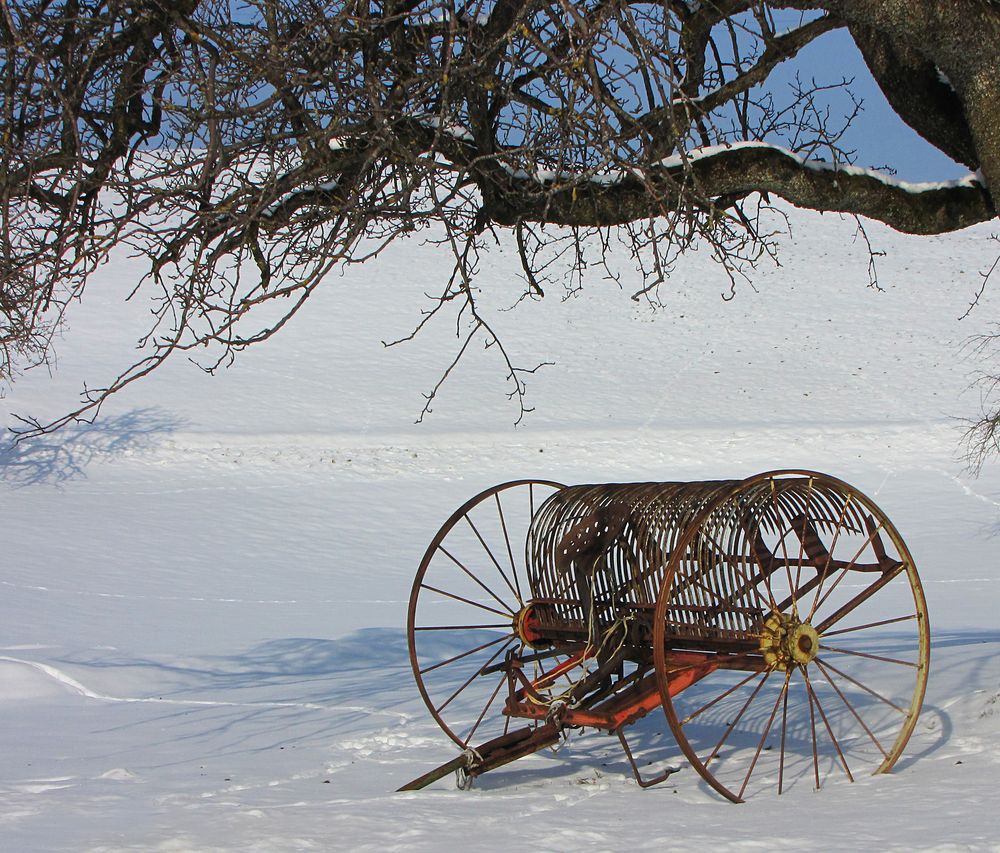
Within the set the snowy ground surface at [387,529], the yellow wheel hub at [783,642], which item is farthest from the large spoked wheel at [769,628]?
the snowy ground surface at [387,529]

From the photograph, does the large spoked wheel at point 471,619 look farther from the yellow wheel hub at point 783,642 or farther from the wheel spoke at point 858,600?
the wheel spoke at point 858,600

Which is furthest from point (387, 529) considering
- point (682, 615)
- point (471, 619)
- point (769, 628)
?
point (769, 628)

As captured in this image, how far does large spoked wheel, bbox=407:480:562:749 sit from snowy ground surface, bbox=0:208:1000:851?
1.16ft

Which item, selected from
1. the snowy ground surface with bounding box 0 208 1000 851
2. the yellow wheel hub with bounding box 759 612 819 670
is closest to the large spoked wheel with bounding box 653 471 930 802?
the yellow wheel hub with bounding box 759 612 819 670

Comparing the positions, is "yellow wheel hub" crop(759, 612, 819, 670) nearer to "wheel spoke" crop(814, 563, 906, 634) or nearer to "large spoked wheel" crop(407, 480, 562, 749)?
"wheel spoke" crop(814, 563, 906, 634)

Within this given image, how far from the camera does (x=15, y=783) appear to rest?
6.49 m

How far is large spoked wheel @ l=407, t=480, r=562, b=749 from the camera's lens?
646 cm

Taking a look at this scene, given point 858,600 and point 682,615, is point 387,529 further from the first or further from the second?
point 858,600

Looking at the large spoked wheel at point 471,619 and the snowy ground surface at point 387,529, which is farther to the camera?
the large spoked wheel at point 471,619

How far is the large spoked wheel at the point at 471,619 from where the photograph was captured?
646cm

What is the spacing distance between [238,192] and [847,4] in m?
3.07

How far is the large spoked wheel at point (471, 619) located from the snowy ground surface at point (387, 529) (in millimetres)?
353

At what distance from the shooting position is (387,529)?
777 inches

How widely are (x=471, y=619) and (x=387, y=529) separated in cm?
582
